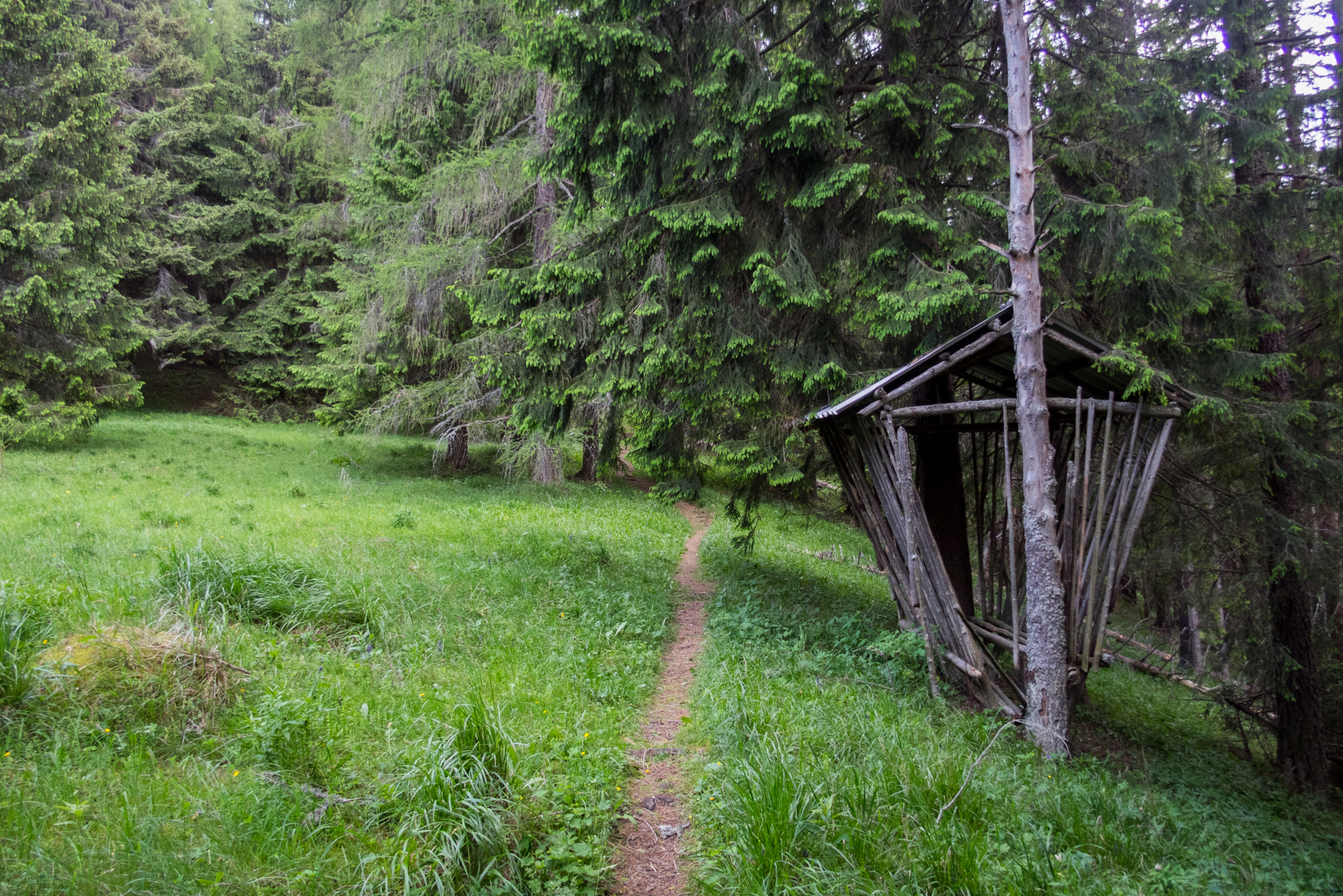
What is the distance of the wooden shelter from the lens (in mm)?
6320

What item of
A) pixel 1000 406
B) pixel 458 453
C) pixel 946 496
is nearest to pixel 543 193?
pixel 458 453

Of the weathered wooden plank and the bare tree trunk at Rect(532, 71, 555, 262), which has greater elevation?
the bare tree trunk at Rect(532, 71, 555, 262)

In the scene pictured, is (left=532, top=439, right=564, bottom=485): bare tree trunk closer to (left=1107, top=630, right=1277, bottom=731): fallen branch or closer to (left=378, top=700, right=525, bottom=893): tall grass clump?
(left=1107, top=630, right=1277, bottom=731): fallen branch

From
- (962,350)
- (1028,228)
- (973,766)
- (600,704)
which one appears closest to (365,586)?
(600,704)

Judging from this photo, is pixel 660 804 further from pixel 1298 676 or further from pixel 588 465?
pixel 588 465

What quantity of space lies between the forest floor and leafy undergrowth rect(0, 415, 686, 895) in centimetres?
2

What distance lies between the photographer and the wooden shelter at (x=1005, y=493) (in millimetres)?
6320

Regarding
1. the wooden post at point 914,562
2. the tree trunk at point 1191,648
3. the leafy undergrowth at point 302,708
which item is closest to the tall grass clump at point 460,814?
the leafy undergrowth at point 302,708

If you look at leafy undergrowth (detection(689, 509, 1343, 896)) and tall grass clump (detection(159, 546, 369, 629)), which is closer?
leafy undergrowth (detection(689, 509, 1343, 896))

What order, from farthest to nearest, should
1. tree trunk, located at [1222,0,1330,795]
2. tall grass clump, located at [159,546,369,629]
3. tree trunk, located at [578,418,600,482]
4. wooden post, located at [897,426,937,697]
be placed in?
1. tree trunk, located at [578,418,600,482]
2. tree trunk, located at [1222,0,1330,795]
3. wooden post, located at [897,426,937,697]
4. tall grass clump, located at [159,546,369,629]

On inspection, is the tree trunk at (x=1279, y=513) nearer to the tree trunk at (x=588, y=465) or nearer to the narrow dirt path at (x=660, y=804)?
the narrow dirt path at (x=660, y=804)

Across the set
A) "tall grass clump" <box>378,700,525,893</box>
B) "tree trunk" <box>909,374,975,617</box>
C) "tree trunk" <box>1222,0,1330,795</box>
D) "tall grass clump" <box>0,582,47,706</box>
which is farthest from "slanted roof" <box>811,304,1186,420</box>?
"tall grass clump" <box>0,582,47,706</box>

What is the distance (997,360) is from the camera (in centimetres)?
776

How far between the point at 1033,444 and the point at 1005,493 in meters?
0.68
